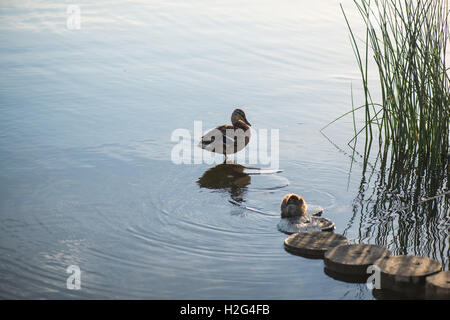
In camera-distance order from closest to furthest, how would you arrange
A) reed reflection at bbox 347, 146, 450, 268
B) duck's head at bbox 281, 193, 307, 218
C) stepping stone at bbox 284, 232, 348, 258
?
stepping stone at bbox 284, 232, 348, 258, reed reflection at bbox 347, 146, 450, 268, duck's head at bbox 281, 193, 307, 218

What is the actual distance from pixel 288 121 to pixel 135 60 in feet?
12.9

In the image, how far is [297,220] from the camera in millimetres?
5746

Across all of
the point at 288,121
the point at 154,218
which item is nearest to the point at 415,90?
the point at 288,121

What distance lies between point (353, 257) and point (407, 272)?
0.45 metres

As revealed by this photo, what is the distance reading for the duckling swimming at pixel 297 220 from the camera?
5672 millimetres

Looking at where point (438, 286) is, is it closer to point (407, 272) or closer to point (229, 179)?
point (407, 272)

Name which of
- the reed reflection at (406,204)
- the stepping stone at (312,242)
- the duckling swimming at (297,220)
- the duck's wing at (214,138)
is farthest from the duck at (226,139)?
the stepping stone at (312,242)

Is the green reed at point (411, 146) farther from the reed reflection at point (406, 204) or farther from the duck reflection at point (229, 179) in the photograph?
the duck reflection at point (229, 179)

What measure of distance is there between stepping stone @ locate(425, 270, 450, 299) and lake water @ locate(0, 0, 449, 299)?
431mm

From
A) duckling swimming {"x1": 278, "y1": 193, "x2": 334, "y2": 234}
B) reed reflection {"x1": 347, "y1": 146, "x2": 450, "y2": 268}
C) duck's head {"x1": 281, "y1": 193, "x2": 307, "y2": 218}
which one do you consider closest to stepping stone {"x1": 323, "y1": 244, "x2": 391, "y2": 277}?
reed reflection {"x1": 347, "y1": 146, "x2": 450, "y2": 268}

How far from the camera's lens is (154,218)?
231 inches

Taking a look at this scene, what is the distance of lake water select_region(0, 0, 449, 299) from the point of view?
4914mm

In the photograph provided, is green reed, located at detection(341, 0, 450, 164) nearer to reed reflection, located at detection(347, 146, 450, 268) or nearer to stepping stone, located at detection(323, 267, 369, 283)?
reed reflection, located at detection(347, 146, 450, 268)

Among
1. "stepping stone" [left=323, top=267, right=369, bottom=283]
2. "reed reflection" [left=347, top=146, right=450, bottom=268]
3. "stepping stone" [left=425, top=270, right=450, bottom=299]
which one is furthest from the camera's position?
"reed reflection" [left=347, top=146, right=450, bottom=268]
